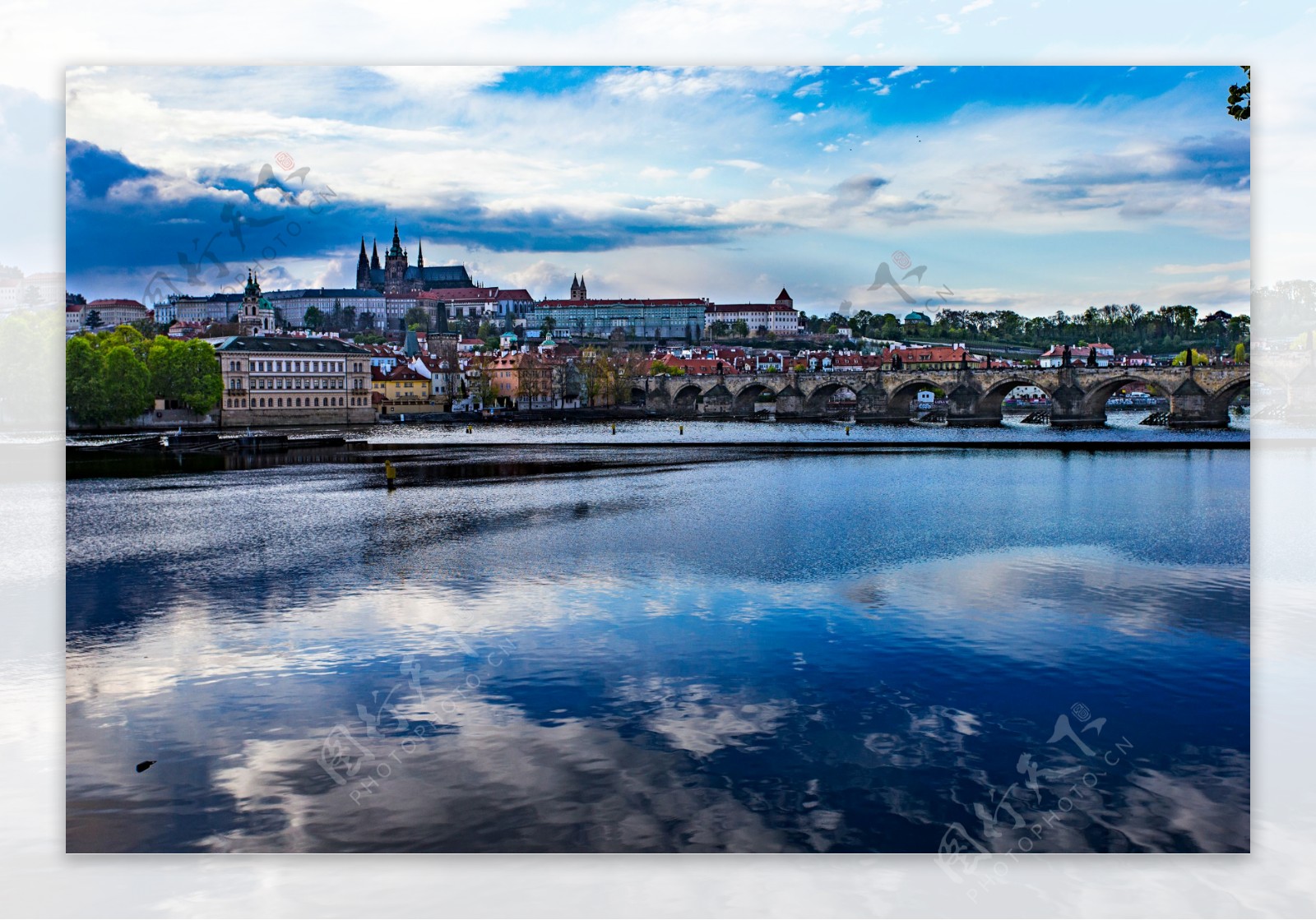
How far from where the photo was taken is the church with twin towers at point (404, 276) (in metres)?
100

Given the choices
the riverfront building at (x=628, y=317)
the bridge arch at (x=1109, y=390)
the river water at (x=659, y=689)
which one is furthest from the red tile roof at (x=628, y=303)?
the river water at (x=659, y=689)

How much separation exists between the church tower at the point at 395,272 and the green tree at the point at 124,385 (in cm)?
5928

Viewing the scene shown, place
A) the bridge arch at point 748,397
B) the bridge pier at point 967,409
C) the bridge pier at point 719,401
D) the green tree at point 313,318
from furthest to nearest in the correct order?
the bridge pier at point 719,401 → the bridge arch at point 748,397 → the green tree at point 313,318 → the bridge pier at point 967,409

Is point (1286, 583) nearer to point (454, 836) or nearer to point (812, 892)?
point (812, 892)

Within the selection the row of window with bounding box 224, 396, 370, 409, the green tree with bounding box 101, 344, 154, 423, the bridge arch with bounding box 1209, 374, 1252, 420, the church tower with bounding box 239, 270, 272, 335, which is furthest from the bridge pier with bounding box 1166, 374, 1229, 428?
the green tree with bounding box 101, 344, 154, 423

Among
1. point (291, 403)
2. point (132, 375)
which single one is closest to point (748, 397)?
point (291, 403)

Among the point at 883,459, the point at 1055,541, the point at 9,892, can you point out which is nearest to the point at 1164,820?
the point at 9,892

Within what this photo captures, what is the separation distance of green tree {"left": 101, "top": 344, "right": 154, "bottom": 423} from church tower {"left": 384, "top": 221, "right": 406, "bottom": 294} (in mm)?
59279

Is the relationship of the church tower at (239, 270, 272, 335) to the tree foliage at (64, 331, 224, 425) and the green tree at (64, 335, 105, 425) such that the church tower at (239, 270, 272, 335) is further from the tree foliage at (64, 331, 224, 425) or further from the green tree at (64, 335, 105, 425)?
the green tree at (64, 335, 105, 425)

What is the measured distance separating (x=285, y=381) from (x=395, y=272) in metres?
55.0

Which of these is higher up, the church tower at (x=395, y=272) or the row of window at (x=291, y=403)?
the church tower at (x=395, y=272)

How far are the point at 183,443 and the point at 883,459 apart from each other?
82.0ft

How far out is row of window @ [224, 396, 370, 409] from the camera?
54.7 m

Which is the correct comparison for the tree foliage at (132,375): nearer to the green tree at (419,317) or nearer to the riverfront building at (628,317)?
the riverfront building at (628,317)
